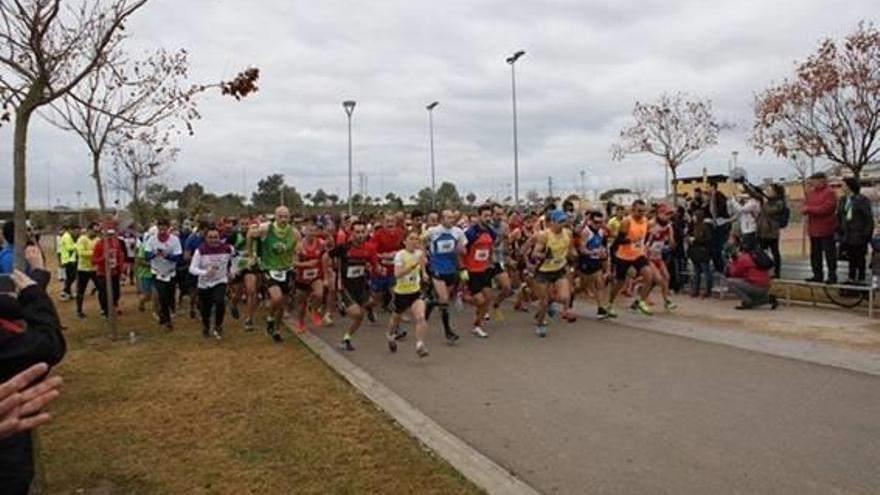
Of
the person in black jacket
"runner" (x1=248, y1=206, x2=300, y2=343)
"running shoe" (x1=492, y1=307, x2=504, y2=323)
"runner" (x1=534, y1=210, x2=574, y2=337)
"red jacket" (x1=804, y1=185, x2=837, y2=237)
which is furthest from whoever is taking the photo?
"running shoe" (x1=492, y1=307, x2=504, y2=323)

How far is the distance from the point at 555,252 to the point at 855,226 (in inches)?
187

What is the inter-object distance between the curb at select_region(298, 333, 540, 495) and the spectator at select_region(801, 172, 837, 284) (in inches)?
316

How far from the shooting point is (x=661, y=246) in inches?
554

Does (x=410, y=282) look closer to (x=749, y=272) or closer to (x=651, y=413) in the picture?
(x=651, y=413)

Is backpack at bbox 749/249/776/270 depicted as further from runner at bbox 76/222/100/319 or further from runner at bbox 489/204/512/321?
runner at bbox 76/222/100/319

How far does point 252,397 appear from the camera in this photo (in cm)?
791

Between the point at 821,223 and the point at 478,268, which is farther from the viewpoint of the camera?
the point at 821,223

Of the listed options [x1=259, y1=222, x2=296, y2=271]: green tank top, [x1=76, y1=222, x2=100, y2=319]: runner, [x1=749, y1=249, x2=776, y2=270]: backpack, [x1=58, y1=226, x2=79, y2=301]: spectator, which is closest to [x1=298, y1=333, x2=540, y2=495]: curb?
[x1=259, y1=222, x2=296, y2=271]: green tank top

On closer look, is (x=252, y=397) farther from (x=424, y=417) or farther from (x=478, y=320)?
(x=478, y=320)

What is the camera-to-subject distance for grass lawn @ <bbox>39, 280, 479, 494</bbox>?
5395mm

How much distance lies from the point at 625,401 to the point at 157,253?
9.38 m

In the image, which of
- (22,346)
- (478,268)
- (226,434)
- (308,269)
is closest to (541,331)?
(478,268)

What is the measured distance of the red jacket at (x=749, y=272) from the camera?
42.3 feet

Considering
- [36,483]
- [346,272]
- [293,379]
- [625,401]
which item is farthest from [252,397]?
[346,272]
